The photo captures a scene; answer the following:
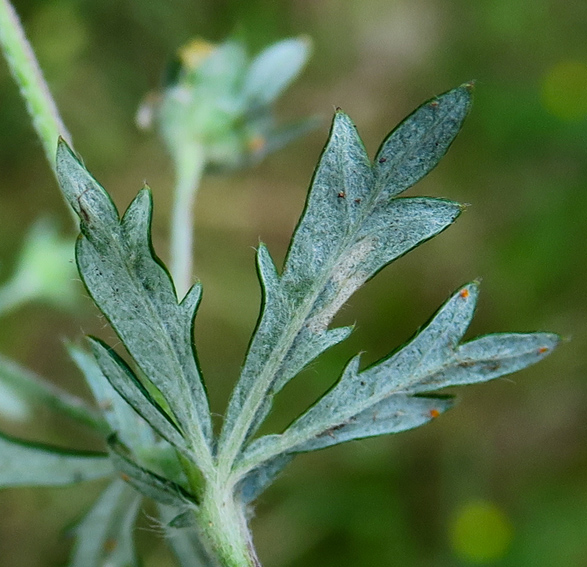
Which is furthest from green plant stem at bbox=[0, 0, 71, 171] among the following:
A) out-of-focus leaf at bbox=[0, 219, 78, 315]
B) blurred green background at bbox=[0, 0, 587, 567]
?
blurred green background at bbox=[0, 0, 587, 567]

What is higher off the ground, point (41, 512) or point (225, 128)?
point (225, 128)

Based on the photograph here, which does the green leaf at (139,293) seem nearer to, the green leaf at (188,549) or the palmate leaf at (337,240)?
the palmate leaf at (337,240)

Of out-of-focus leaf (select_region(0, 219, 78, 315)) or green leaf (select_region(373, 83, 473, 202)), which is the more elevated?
out-of-focus leaf (select_region(0, 219, 78, 315))

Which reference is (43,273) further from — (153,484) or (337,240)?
(337,240)

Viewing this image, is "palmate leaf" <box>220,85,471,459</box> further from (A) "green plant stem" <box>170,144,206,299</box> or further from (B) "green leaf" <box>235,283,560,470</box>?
(A) "green plant stem" <box>170,144,206,299</box>

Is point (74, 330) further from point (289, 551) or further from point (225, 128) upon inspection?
point (225, 128)

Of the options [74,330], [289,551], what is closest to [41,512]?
[74,330]
